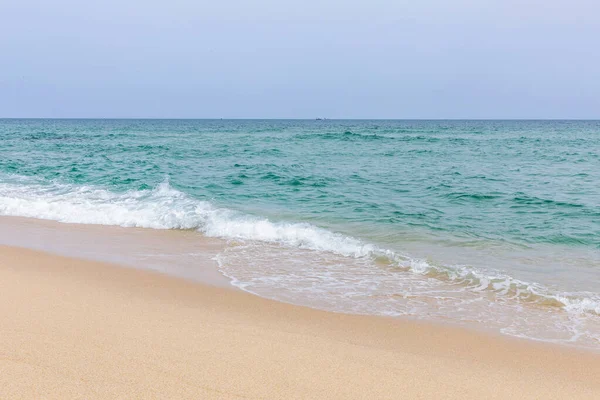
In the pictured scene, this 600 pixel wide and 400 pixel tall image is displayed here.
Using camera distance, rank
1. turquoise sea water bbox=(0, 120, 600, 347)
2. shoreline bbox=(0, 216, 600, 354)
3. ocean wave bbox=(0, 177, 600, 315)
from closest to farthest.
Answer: shoreline bbox=(0, 216, 600, 354), turquoise sea water bbox=(0, 120, 600, 347), ocean wave bbox=(0, 177, 600, 315)

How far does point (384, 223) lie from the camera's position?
10.9 m

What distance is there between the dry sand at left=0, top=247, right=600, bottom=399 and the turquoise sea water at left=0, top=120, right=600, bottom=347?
0.76 metres

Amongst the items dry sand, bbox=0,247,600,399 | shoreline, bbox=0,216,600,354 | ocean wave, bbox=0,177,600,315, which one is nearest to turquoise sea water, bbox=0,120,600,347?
ocean wave, bbox=0,177,600,315

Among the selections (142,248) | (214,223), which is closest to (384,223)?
(214,223)

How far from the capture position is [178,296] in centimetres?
568

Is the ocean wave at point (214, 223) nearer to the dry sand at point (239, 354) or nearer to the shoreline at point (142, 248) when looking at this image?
the shoreline at point (142, 248)

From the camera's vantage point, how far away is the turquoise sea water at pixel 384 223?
6.16 meters

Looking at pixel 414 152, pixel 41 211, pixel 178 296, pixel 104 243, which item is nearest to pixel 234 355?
pixel 178 296

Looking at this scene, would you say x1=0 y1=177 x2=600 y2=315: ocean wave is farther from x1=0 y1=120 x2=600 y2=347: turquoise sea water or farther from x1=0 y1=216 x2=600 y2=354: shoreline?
x1=0 y1=216 x2=600 y2=354: shoreline

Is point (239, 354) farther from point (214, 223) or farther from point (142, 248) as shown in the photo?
point (214, 223)

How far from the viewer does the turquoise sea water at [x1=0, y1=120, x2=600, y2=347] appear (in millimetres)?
6160

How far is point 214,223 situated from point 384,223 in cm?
365

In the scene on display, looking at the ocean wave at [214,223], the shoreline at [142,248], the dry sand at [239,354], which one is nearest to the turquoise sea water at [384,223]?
the ocean wave at [214,223]

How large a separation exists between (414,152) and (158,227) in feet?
71.3
